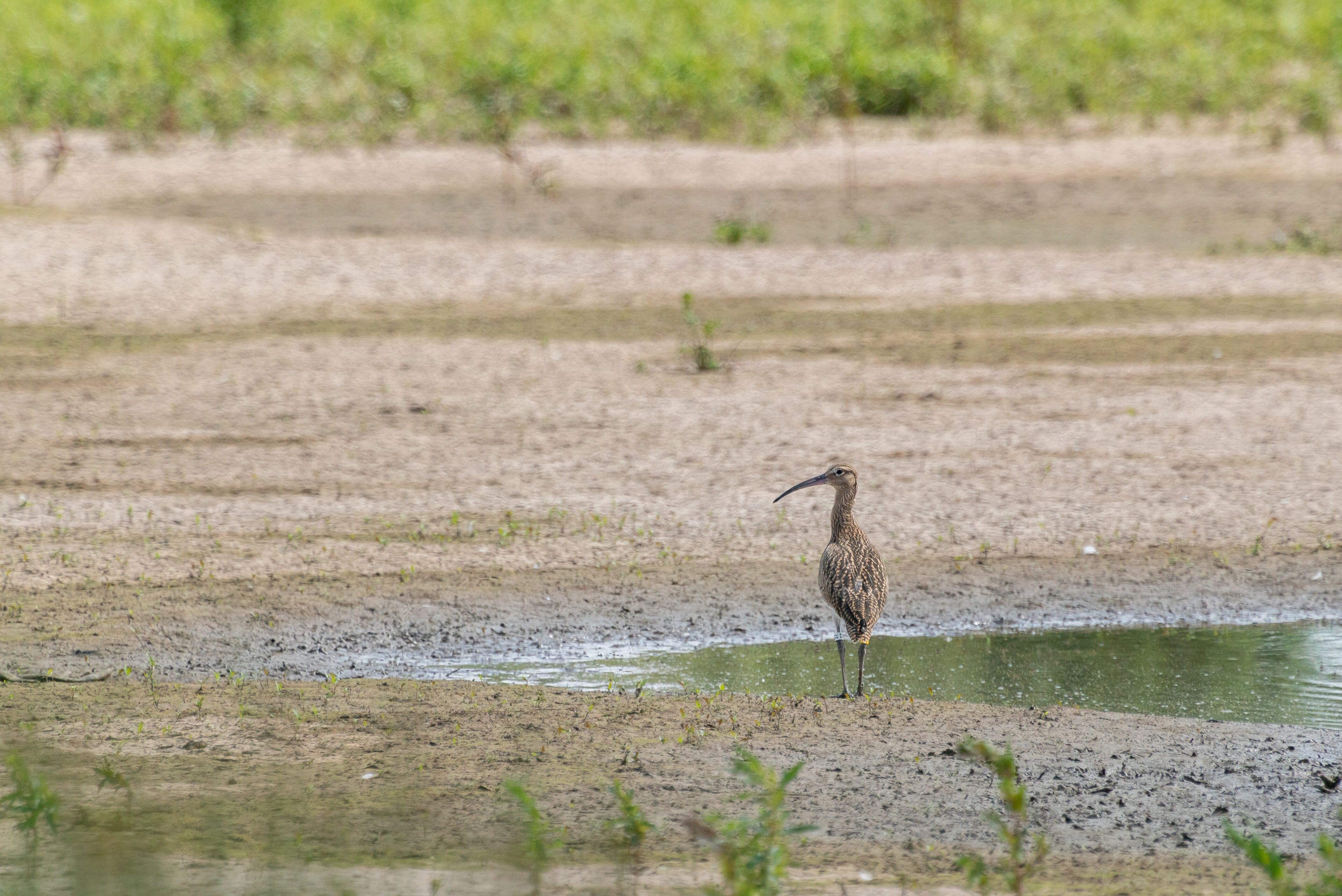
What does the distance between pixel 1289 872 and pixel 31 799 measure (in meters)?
3.44

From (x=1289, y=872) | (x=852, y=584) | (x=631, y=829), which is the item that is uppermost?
(x=852, y=584)

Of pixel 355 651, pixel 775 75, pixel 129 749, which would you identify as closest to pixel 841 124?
pixel 775 75

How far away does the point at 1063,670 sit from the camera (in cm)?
772

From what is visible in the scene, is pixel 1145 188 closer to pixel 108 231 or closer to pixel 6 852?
pixel 108 231

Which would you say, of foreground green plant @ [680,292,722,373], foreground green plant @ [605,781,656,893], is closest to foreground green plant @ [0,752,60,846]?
foreground green plant @ [605,781,656,893]

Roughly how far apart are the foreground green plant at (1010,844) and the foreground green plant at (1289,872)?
1.63 feet

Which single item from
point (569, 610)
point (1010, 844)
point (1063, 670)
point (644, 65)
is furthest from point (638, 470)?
point (644, 65)

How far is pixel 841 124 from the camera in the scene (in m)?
22.8

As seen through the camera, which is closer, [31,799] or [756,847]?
[756,847]

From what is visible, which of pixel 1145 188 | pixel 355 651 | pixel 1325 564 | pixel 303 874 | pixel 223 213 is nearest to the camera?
pixel 303 874

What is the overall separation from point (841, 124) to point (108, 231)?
10.00 meters

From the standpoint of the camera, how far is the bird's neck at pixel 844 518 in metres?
7.82

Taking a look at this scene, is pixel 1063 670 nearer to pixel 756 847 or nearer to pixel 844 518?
pixel 844 518

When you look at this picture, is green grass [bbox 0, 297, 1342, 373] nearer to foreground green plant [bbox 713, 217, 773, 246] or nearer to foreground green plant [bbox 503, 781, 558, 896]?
foreground green plant [bbox 713, 217, 773, 246]
